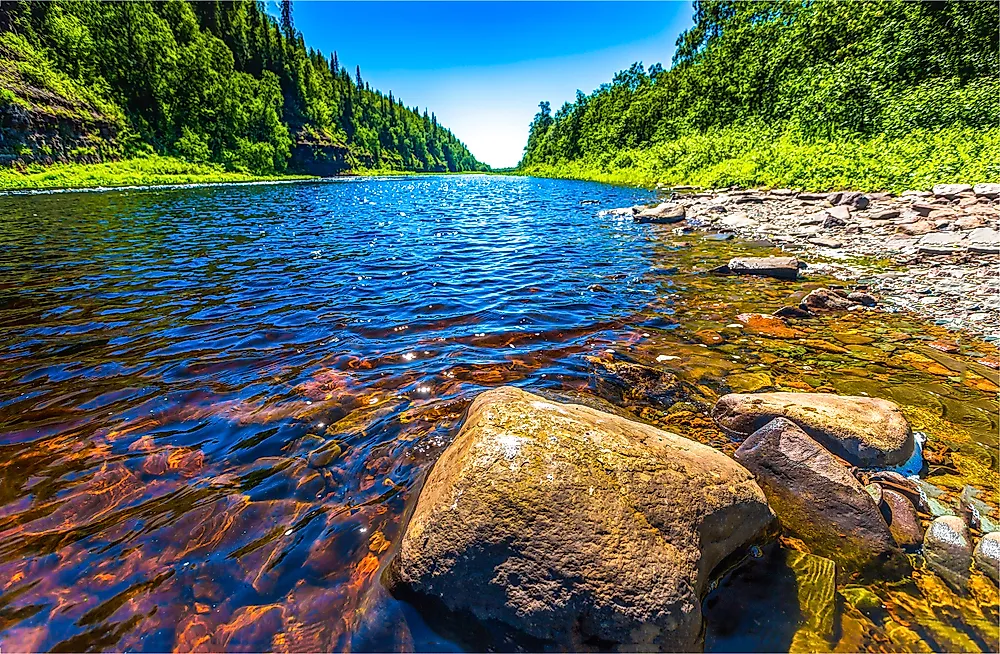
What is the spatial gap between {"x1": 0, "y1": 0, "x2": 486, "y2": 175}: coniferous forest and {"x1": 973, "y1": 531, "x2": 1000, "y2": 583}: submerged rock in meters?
58.4

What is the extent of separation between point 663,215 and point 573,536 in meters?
18.5

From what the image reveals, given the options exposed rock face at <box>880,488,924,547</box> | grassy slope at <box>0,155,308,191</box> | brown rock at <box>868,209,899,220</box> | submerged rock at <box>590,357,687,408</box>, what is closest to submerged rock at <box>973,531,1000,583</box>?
exposed rock face at <box>880,488,924,547</box>

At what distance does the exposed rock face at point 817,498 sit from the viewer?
2.95m

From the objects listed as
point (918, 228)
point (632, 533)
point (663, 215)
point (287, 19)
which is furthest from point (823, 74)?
point (287, 19)

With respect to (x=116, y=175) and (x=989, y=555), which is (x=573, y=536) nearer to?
(x=989, y=555)

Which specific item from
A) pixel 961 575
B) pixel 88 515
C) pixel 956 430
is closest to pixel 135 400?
pixel 88 515

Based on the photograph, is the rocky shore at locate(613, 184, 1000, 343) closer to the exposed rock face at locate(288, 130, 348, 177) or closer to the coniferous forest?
the coniferous forest

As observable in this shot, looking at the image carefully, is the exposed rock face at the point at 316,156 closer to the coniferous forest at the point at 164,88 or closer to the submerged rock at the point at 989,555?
the coniferous forest at the point at 164,88

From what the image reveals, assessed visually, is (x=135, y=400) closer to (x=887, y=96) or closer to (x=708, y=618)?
(x=708, y=618)

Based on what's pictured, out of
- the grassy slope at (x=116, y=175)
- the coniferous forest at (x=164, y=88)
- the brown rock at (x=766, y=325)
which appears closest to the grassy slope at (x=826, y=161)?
the brown rock at (x=766, y=325)

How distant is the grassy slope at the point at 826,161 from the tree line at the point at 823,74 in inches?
84.3

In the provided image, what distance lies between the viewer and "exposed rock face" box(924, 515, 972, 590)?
275 centimetres

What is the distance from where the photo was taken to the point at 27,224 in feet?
54.8

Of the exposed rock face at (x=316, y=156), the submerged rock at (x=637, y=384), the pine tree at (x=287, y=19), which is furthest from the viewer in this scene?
the pine tree at (x=287, y=19)
